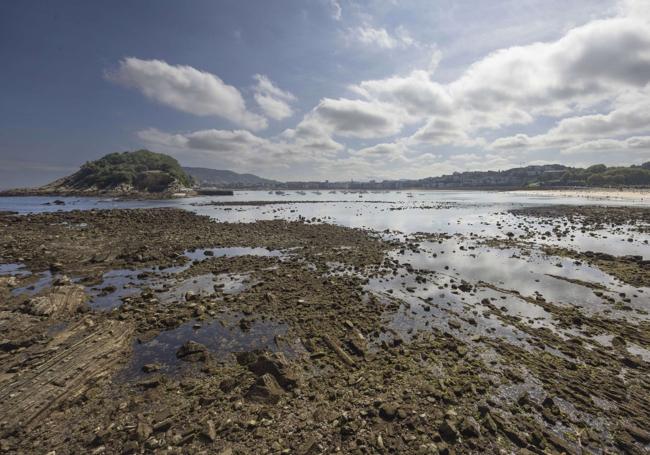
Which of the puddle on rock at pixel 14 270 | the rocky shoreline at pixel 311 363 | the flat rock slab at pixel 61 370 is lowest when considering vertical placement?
the rocky shoreline at pixel 311 363

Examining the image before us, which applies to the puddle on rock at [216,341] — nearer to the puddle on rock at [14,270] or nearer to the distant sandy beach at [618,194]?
the puddle on rock at [14,270]

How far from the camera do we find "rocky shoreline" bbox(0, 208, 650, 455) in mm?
6797

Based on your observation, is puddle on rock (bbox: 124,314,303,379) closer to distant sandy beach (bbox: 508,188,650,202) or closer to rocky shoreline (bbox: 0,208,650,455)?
rocky shoreline (bbox: 0,208,650,455)

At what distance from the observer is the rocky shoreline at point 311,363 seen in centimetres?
680

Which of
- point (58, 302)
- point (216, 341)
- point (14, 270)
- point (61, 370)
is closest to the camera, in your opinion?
point (61, 370)

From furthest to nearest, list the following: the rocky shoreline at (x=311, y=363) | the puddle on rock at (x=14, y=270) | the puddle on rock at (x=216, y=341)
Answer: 1. the puddle on rock at (x=14, y=270)
2. the puddle on rock at (x=216, y=341)
3. the rocky shoreline at (x=311, y=363)

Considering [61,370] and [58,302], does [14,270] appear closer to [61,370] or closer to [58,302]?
[58,302]

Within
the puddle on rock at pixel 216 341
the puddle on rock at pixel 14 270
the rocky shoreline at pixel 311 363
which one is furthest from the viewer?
the puddle on rock at pixel 14 270

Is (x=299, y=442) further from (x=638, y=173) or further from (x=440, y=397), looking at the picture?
(x=638, y=173)

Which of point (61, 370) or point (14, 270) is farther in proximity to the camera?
point (14, 270)

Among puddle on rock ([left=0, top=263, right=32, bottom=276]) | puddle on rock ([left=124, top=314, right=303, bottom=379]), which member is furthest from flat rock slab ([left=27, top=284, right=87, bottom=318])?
puddle on rock ([left=0, top=263, right=32, bottom=276])

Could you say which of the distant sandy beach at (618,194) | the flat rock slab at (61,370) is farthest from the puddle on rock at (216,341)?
the distant sandy beach at (618,194)

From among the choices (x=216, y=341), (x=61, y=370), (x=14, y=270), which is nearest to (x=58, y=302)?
(x=61, y=370)

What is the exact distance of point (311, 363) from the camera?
9.89 m
